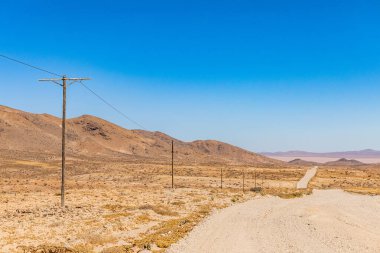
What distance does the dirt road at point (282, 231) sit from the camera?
2266 centimetres

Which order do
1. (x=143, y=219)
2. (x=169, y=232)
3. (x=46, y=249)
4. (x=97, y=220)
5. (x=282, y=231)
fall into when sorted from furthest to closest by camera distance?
(x=143, y=219), (x=97, y=220), (x=282, y=231), (x=169, y=232), (x=46, y=249)

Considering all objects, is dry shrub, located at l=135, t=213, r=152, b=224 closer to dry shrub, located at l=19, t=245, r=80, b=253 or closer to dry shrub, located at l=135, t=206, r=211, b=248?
dry shrub, located at l=135, t=206, r=211, b=248

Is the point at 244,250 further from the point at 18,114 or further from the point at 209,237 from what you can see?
the point at 18,114

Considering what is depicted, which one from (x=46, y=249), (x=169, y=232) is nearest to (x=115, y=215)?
(x=169, y=232)

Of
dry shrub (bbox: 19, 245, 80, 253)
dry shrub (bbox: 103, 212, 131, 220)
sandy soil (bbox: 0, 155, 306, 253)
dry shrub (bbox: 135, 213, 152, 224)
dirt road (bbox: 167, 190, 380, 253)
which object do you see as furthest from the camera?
dry shrub (bbox: 103, 212, 131, 220)

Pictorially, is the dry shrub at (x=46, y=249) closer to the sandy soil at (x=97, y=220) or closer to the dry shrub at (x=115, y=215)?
the sandy soil at (x=97, y=220)

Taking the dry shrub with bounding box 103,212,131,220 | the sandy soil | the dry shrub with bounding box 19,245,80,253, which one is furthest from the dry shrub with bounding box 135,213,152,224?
the dry shrub with bounding box 19,245,80,253

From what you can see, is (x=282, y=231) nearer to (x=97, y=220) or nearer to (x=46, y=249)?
(x=97, y=220)

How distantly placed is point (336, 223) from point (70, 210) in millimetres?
23378

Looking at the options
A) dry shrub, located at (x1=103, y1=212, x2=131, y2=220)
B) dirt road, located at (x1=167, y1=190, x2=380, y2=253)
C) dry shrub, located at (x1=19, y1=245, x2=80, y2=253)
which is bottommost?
dirt road, located at (x1=167, y1=190, x2=380, y2=253)

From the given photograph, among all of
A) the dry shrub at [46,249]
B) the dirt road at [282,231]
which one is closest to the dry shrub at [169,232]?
the dirt road at [282,231]

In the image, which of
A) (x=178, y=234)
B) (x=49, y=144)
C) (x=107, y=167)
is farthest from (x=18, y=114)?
(x=178, y=234)

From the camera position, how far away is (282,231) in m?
27.7

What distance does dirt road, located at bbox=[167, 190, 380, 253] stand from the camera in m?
22.7
